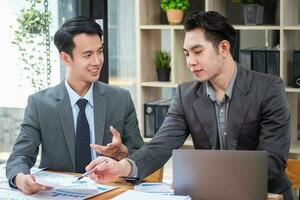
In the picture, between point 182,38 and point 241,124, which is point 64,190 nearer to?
point 241,124

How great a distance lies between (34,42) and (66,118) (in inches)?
80.8

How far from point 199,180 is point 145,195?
0.24 metres

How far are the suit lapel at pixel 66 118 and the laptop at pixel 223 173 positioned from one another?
0.83 metres

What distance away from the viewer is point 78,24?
294 cm

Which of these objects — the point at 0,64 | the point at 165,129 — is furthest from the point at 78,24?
the point at 0,64

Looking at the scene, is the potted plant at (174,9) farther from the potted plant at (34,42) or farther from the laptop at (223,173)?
the laptop at (223,173)

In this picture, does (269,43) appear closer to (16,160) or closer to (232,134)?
(232,134)

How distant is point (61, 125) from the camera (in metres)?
2.86

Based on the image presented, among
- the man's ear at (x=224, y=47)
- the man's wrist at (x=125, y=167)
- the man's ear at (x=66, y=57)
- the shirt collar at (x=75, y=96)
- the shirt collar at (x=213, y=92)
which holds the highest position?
the man's ear at (x=224, y=47)

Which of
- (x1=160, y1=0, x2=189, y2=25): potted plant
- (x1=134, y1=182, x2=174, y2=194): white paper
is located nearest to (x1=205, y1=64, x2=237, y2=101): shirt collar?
(x1=134, y1=182, x2=174, y2=194): white paper

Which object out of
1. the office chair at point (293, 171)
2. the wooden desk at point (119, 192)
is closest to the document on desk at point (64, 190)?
the wooden desk at point (119, 192)

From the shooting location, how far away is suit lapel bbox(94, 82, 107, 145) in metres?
2.91

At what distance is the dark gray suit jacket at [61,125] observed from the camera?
283 centimetres

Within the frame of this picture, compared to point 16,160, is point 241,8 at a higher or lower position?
higher
